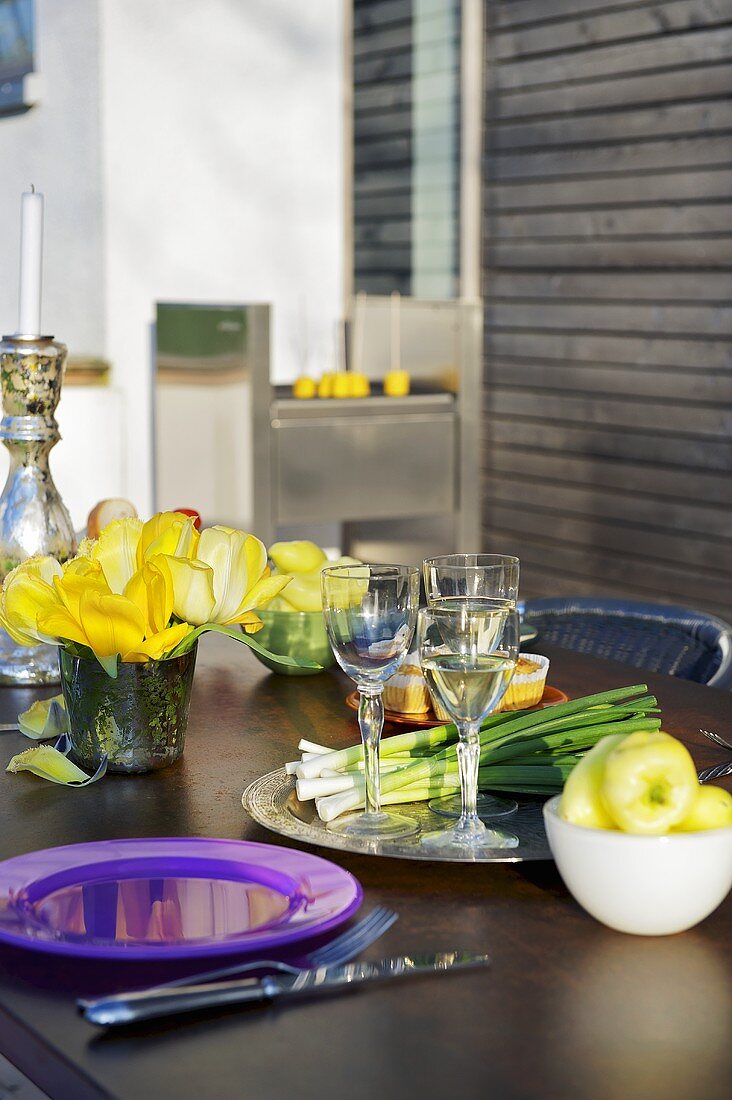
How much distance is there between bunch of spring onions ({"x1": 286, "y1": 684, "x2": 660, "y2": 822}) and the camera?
1131 mm

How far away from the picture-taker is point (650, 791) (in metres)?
0.88

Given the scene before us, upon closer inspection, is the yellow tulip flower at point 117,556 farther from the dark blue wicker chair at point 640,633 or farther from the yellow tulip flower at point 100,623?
the dark blue wicker chair at point 640,633

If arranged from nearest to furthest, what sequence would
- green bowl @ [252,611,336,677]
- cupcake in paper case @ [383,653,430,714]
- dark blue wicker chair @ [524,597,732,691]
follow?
cupcake in paper case @ [383,653,430,714] → green bowl @ [252,611,336,677] → dark blue wicker chair @ [524,597,732,691]

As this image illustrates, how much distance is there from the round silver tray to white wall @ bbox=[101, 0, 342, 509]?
3.12m

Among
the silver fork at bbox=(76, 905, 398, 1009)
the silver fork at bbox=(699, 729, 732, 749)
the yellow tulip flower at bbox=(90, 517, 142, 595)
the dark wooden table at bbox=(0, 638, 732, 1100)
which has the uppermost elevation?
the yellow tulip flower at bbox=(90, 517, 142, 595)

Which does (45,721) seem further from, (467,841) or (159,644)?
(467,841)

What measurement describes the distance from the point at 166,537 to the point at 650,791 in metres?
0.50

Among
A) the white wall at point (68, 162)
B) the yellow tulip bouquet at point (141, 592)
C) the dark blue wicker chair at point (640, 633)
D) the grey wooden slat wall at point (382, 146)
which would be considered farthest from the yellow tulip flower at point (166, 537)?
the grey wooden slat wall at point (382, 146)

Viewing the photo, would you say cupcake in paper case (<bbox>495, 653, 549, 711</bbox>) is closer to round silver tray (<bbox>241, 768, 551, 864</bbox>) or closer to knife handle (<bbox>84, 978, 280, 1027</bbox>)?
round silver tray (<bbox>241, 768, 551, 864</bbox>)

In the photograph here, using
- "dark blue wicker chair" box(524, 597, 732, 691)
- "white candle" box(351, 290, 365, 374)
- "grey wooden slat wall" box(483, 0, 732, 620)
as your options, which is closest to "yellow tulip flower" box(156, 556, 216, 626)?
"dark blue wicker chair" box(524, 597, 732, 691)

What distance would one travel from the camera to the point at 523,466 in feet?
17.3

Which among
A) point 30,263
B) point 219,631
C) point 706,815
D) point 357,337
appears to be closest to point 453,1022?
point 706,815

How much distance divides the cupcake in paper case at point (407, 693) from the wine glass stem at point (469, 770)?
29cm

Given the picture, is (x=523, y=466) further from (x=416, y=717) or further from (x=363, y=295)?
(x=416, y=717)
